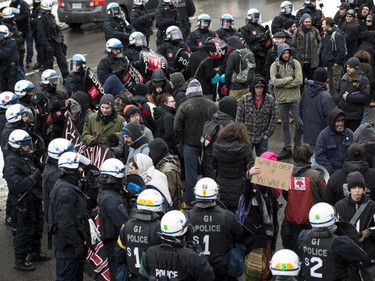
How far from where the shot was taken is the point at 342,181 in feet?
32.3

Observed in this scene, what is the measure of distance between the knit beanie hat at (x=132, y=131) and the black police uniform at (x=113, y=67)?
10.4 ft

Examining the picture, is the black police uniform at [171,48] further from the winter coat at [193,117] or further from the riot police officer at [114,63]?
the winter coat at [193,117]

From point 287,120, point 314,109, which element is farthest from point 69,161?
point 287,120

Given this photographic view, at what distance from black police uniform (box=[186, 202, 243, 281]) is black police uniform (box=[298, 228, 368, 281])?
0.77 m

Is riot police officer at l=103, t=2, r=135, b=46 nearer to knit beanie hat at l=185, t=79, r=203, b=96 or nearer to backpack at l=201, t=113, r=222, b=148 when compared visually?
knit beanie hat at l=185, t=79, r=203, b=96

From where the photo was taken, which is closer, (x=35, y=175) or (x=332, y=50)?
(x=35, y=175)

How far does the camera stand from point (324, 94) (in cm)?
1284

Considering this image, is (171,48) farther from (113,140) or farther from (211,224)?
(211,224)

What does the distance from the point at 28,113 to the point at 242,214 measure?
12.5 feet

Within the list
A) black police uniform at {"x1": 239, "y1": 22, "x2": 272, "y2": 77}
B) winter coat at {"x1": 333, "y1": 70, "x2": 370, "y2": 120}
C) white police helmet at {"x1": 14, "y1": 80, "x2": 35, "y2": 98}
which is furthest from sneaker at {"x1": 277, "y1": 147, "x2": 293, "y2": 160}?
white police helmet at {"x1": 14, "y1": 80, "x2": 35, "y2": 98}

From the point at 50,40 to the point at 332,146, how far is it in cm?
926

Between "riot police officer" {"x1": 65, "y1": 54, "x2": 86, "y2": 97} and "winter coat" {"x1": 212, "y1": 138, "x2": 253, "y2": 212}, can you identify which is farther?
"riot police officer" {"x1": 65, "y1": 54, "x2": 86, "y2": 97}

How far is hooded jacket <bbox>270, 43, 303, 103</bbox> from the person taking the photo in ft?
46.3

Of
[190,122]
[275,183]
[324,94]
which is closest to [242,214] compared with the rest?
[275,183]
